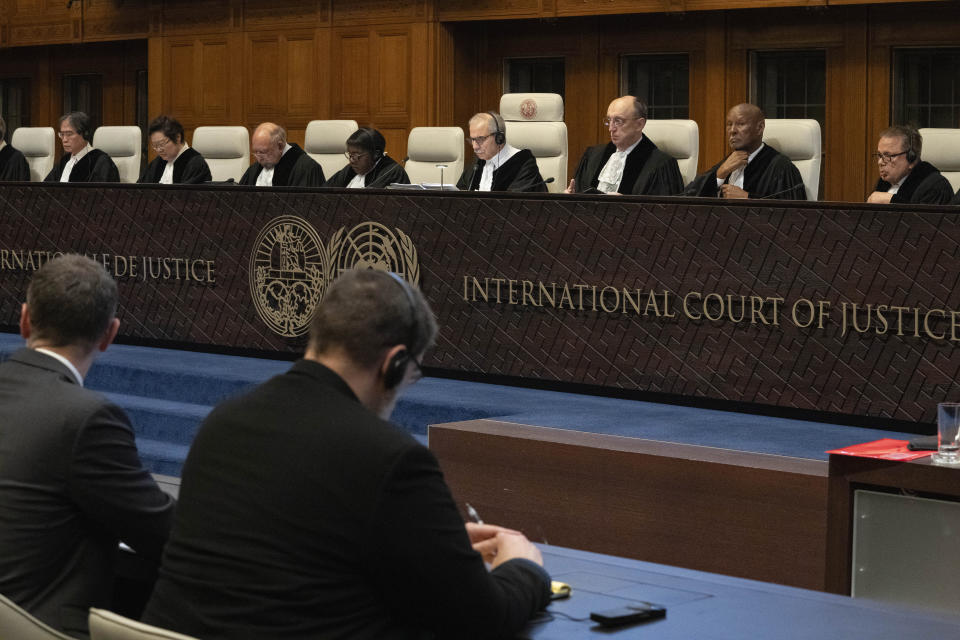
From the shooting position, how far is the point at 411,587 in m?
1.74

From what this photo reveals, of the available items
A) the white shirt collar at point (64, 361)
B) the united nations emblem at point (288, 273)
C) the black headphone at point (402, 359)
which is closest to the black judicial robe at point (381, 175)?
the united nations emblem at point (288, 273)

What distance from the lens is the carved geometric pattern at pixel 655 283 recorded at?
187 inches

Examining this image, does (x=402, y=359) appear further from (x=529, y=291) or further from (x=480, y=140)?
(x=480, y=140)

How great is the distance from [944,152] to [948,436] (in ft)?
12.4

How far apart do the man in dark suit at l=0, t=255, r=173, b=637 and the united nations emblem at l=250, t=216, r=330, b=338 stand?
406 centimetres

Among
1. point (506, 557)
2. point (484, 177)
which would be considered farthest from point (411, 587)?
point (484, 177)

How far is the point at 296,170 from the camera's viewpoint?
836 cm

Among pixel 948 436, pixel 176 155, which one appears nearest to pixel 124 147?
pixel 176 155

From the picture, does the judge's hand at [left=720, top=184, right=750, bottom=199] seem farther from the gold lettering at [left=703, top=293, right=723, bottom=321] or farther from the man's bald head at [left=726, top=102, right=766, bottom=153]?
the gold lettering at [left=703, top=293, right=723, bottom=321]

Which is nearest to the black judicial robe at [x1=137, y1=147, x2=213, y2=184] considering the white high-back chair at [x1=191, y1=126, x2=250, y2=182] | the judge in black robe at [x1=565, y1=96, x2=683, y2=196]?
the white high-back chair at [x1=191, y1=126, x2=250, y2=182]

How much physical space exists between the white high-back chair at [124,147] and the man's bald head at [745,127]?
14.3 feet

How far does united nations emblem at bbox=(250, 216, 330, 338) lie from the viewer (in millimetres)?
6309

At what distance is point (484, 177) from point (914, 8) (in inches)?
115

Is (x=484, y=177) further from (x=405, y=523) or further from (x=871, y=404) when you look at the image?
(x=405, y=523)
